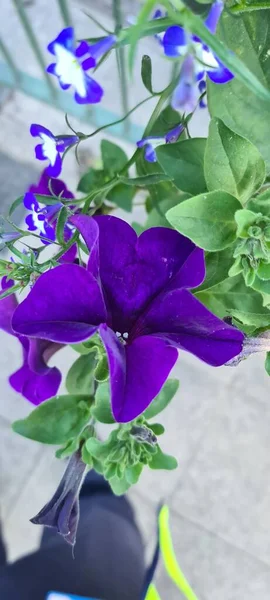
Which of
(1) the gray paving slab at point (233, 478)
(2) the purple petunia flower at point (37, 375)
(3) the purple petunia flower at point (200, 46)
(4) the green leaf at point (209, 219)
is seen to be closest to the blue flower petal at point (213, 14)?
(3) the purple petunia flower at point (200, 46)

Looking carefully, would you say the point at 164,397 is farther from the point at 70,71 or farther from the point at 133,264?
the point at 70,71

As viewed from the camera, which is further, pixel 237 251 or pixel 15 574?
pixel 15 574

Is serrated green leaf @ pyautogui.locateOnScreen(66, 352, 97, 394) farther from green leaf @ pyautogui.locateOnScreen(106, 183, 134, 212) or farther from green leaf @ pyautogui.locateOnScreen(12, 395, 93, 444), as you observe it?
green leaf @ pyautogui.locateOnScreen(106, 183, 134, 212)

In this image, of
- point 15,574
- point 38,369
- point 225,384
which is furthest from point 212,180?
point 15,574

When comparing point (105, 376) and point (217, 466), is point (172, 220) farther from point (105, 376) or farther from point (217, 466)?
point (217, 466)

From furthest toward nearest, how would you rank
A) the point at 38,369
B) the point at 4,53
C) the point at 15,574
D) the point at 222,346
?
1. the point at 4,53
2. the point at 15,574
3. the point at 38,369
4. the point at 222,346

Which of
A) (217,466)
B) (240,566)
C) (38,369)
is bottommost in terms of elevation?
(240,566)

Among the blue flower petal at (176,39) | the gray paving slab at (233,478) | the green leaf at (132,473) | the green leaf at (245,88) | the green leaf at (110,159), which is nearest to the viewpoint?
the blue flower petal at (176,39)

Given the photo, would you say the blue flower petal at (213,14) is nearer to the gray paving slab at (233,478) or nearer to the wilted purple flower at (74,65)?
the wilted purple flower at (74,65)
